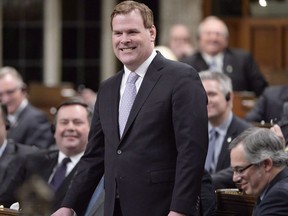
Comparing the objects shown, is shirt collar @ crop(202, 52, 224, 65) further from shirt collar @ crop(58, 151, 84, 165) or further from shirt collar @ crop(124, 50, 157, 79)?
shirt collar @ crop(124, 50, 157, 79)

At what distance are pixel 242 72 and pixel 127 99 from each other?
512cm

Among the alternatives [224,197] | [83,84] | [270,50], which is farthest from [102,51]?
[224,197]

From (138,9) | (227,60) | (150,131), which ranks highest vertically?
(138,9)

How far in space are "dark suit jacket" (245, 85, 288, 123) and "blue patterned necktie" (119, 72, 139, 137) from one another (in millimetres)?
3447

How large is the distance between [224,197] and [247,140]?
553 millimetres

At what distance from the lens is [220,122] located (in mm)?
6809

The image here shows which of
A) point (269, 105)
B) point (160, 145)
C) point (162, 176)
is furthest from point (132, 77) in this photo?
point (269, 105)

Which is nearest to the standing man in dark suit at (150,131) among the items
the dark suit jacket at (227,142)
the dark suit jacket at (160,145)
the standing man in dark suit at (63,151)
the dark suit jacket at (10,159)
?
the dark suit jacket at (160,145)

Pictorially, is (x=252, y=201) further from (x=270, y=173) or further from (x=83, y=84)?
(x=83, y=84)

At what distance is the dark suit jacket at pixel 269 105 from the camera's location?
26.0 feet

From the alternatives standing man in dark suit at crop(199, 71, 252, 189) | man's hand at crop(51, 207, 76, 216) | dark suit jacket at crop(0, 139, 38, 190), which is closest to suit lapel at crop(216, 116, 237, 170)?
standing man in dark suit at crop(199, 71, 252, 189)

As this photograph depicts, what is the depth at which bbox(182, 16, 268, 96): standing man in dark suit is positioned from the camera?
954cm

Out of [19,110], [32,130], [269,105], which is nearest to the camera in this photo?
[269,105]

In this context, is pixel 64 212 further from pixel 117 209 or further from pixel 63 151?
pixel 63 151
